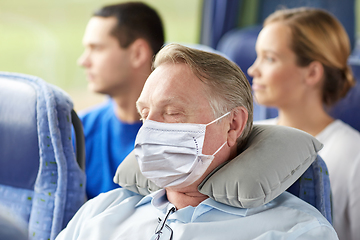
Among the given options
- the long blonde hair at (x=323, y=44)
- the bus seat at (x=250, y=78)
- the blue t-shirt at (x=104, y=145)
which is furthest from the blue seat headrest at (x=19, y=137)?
Result: the bus seat at (x=250, y=78)

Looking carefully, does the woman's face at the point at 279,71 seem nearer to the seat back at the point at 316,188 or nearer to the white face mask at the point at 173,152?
the seat back at the point at 316,188

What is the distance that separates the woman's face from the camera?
7.44ft

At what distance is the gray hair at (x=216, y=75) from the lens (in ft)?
3.80

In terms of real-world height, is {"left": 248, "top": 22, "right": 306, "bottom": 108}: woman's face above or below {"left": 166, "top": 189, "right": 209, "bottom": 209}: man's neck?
above

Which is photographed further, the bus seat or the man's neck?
the bus seat

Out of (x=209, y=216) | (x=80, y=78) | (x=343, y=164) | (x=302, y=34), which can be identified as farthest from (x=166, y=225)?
(x=80, y=78)

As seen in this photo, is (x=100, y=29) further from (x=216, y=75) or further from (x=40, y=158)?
(x=216, y=75)

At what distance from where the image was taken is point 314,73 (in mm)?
2254

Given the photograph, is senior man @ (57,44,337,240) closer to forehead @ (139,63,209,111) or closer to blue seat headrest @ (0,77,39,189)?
forehead @ (139,63,209,111)

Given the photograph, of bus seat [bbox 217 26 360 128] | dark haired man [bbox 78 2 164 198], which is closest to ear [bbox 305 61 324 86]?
bus seat [bbox 217 26 360 128]

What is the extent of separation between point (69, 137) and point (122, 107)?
94 centimetres

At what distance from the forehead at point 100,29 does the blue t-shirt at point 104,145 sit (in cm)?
46

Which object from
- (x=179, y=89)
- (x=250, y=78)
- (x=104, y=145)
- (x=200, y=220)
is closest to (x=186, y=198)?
(x=200, y=220)

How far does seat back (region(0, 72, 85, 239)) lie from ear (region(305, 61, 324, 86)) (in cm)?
143
